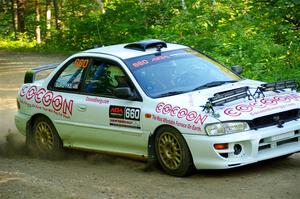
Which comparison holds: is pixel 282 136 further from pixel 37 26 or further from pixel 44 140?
pixel 37 26

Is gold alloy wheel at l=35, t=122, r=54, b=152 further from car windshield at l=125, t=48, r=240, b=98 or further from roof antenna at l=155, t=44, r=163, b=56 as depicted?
roof antenna at l=155, t=44, r=163, b=56

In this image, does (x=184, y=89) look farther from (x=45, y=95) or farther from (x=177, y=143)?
(x=45, y=95)

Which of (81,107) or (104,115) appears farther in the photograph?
(81,107)

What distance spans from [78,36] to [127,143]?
18486 mm

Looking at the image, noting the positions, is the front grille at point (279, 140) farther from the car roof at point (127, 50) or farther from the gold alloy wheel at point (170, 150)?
the car roof at point (127, 50)

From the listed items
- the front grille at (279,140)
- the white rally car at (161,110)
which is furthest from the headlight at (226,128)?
the front grille at (279,140)

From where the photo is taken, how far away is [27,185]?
7258 millimetres

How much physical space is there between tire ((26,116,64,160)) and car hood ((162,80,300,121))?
2.32 meters

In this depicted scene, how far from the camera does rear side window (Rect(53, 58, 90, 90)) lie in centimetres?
919

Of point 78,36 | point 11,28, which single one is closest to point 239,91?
point 78,36

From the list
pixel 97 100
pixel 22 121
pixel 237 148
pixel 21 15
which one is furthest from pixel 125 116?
pixel 21 15

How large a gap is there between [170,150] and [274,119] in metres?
1.28

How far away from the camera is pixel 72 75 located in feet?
30.7

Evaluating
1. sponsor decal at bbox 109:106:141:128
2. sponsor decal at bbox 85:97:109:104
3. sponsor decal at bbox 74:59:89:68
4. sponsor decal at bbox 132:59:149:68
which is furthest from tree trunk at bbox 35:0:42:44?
sponsor decal at bbox 109:106:141:128
